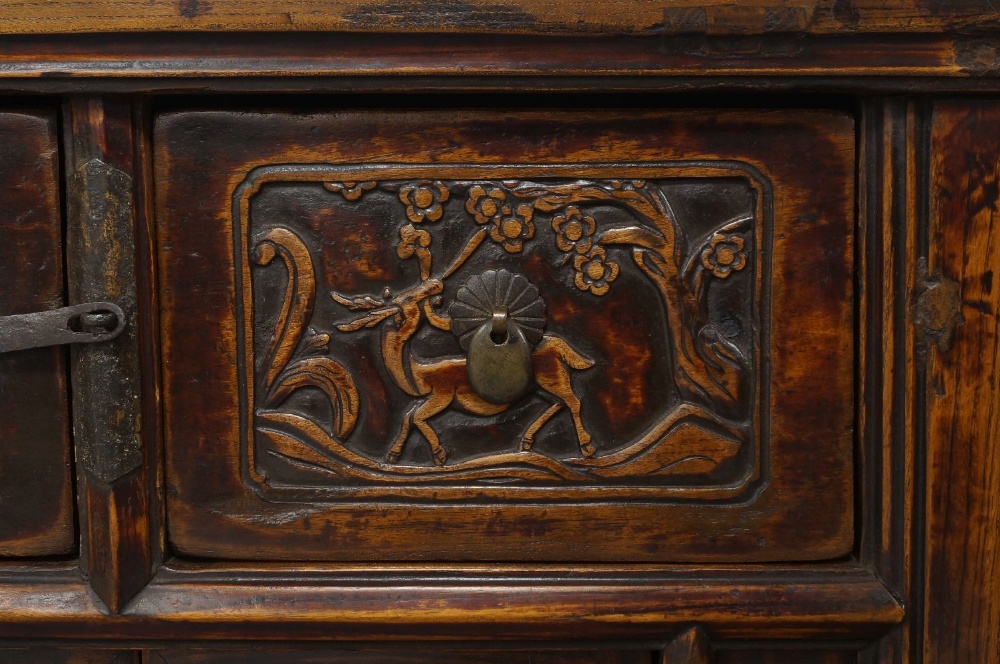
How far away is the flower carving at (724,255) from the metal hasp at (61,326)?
1.42ft

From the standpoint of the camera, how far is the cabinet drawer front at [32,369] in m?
0.64

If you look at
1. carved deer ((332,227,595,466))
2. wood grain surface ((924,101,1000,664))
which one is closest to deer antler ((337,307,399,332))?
carved deer ((332,227,595,466))

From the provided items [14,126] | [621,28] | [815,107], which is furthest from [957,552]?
[14,126]

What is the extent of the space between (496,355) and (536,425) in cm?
7

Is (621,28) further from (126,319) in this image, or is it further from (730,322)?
(126,319)

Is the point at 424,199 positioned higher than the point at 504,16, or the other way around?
the point at 504,16

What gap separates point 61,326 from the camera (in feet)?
2.10

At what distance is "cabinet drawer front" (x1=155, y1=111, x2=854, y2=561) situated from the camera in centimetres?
65

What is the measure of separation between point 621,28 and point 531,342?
23cm

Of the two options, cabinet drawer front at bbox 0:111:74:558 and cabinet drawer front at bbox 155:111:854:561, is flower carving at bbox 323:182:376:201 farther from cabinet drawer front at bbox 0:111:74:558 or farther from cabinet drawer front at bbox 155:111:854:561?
cabinet drawer front at bbox 0:111:74:558

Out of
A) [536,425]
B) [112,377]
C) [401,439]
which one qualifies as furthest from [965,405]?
[112,377]

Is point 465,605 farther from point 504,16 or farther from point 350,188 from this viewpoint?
point 504,16

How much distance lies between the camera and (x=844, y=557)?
Answer: 27.0 inches

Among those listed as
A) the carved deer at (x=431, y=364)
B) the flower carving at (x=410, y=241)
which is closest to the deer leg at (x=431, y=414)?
the carved deer at (x=431, y=364)
